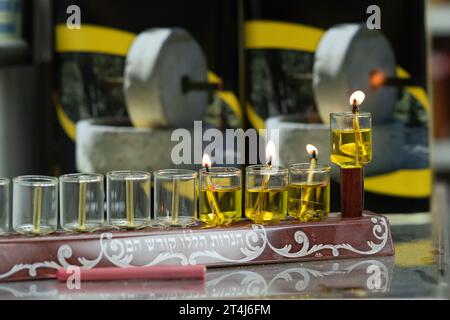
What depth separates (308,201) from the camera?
987mm

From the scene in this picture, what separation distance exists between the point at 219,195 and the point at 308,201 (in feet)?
0.31

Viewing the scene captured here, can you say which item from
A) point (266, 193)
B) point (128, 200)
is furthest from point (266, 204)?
point (128, 200)

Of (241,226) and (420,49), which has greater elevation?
(420,49)

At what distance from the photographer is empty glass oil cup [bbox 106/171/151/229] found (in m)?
0.95

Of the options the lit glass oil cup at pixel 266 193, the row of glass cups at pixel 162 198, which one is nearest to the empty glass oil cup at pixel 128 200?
the row of glass cups at pixel 162 198

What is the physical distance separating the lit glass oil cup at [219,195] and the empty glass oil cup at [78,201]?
104mm

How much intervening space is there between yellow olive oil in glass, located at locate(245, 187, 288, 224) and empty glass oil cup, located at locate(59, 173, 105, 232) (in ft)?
0.49

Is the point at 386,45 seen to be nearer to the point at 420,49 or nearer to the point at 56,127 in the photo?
the point at 420,49

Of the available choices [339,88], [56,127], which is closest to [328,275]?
[339,88]

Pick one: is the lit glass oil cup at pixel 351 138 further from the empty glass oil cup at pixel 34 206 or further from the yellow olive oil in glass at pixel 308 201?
the empty glass oil cup at pixel 34 206
